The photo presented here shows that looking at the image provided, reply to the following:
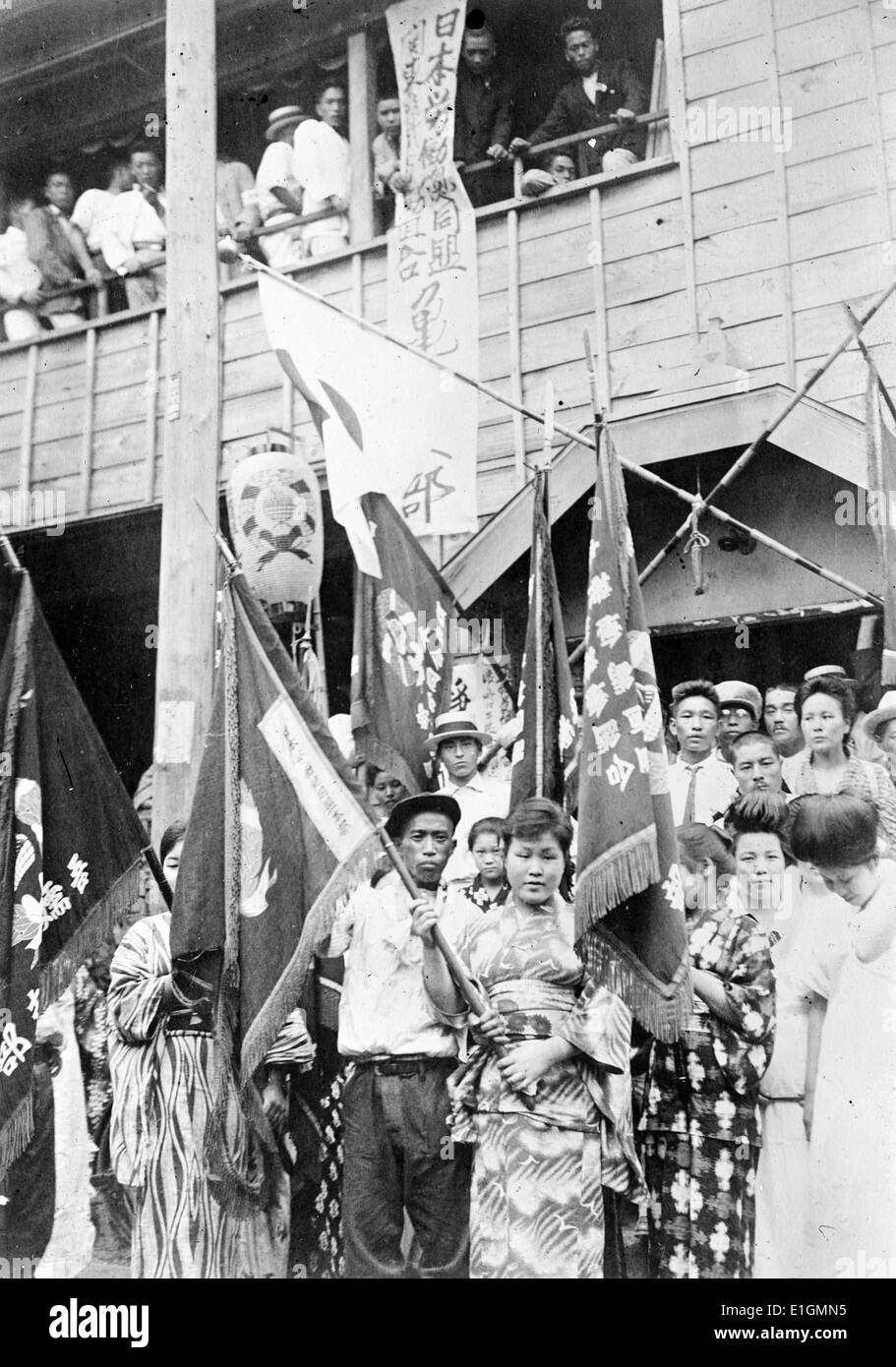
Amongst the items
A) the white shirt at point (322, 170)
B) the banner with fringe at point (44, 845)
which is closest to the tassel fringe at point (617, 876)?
the banner with fringe at point (44, 845)

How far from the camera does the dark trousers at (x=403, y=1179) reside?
173 inches

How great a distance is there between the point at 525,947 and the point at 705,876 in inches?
28.5

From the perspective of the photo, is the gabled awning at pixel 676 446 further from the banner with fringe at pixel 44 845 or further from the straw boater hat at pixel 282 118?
the straw boater hat at pixel 282 118

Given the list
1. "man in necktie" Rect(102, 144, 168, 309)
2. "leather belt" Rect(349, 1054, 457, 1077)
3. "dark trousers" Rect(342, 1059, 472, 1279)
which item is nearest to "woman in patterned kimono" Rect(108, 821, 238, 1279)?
"dark trousers" Rect(342, 1059, 472, 1279)

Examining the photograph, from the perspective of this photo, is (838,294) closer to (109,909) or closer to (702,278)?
A: (702,278)

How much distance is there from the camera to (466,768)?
5.63m

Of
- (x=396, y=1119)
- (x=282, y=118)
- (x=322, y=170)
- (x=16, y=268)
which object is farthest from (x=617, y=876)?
(x=16, y=268)

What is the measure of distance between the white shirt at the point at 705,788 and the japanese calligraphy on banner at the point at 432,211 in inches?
93.2

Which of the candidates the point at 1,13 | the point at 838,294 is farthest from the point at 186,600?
the point at 1,13

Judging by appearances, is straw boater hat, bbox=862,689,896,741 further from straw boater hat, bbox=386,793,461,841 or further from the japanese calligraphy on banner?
the japanese calligraphy on banner

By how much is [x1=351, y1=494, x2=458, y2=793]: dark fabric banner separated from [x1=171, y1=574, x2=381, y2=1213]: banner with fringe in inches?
33.6

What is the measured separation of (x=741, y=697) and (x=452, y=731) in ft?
3.85

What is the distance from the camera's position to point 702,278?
654 centimetres

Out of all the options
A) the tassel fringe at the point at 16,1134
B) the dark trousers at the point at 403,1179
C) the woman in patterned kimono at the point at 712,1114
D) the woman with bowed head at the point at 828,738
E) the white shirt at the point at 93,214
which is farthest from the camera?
the white shirt at the point at 93,214
